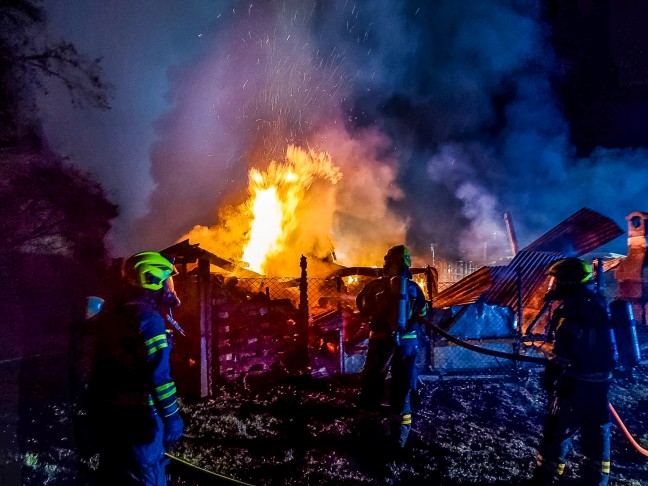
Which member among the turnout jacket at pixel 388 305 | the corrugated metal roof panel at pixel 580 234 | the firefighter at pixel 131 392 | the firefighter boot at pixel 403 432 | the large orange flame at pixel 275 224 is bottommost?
the firefighter boot at pixel 403 432

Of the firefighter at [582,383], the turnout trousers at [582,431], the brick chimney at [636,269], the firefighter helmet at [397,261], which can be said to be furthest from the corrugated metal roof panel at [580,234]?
the turnout trousers at [582,431]

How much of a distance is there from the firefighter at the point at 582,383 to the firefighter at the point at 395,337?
156cm

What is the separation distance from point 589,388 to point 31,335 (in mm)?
15529

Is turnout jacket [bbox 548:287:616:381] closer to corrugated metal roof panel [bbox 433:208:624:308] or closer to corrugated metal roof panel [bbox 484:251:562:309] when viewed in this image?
corrugated metal roof panel [bbox 433:208:624:308]

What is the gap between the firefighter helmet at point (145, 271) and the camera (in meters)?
2.81

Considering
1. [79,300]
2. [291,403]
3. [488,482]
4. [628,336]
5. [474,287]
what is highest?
[474,287]

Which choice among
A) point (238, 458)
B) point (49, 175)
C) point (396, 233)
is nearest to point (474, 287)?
point (238, 458)

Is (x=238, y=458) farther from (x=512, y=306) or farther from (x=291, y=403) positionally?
(x=512, y=306)

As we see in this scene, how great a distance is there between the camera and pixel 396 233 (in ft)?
104

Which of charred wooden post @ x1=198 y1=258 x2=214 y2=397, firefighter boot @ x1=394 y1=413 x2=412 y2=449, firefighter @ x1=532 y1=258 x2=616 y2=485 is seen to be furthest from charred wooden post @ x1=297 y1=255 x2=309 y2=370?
firefighter @ x1=532 y1=258 x2=616 y2=485

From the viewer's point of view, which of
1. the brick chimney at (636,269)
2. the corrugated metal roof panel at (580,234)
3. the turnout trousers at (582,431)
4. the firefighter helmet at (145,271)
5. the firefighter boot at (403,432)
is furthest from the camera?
the brick chimney at (636,269)

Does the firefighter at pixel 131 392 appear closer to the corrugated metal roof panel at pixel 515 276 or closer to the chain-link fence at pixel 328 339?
the chain-link fence at pixel 328 339

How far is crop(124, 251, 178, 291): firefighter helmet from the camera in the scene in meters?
2.81

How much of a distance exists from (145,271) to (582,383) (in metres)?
4.11
